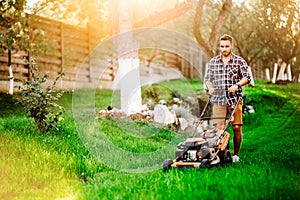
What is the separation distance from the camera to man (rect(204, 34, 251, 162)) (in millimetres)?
5598

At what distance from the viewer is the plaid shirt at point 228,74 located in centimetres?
561

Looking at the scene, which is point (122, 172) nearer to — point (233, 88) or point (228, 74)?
point (233, 88)

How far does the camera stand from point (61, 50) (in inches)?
563

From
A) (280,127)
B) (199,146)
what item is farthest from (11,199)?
(280,127)

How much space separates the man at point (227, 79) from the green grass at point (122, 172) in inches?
22.3

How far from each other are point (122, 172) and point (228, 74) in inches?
67.0

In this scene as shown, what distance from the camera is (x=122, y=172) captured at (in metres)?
5.47

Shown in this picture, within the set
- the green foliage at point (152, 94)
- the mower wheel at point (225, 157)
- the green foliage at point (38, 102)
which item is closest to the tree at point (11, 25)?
the green foliage at point (152, 94)

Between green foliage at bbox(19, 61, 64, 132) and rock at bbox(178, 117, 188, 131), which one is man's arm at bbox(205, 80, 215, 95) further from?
rock at bbox(178, 117, 188, 131)

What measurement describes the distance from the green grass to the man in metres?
0.57

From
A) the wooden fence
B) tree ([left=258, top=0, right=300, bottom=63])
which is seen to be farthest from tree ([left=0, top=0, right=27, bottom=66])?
tree ([left=258, top=0, right=300, bottom=63])

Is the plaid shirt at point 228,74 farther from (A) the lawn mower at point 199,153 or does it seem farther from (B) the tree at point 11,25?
(B) the tree at point 11,25

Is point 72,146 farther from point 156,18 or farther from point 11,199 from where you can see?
point 156,18

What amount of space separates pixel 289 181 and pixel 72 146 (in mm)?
2869
